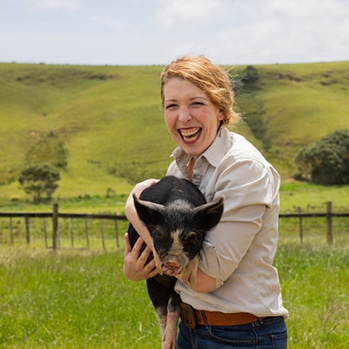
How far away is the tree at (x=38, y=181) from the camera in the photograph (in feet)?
202

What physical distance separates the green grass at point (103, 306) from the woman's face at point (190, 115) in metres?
2.42

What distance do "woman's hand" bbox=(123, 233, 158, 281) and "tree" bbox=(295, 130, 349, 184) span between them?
6452cm

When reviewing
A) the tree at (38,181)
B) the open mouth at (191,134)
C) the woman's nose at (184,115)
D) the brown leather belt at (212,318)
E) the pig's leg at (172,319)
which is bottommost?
the tree at (38,181)

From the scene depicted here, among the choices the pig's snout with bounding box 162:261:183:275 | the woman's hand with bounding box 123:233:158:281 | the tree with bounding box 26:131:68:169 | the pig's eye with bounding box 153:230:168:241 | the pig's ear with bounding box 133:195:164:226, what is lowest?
the tree with bounding box 26:131:68:169

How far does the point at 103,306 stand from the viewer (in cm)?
596

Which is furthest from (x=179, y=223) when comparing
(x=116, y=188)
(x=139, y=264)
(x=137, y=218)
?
(x=116, y=188)

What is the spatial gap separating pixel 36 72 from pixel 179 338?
128 meters

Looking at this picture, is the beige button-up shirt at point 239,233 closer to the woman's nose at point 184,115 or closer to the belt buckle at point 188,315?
the belt buckle at point 188,315

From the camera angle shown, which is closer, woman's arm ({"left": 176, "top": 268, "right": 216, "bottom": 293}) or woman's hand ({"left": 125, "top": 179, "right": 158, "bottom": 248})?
woman's arm ({"left": 176, "top": 268, "right": 216, "bottom": 293})

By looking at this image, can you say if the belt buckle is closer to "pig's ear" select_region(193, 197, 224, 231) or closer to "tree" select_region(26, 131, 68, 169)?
"pig's ear" select_region(193, 197, 224, 231)

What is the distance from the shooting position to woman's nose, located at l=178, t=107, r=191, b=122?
238 centimetres

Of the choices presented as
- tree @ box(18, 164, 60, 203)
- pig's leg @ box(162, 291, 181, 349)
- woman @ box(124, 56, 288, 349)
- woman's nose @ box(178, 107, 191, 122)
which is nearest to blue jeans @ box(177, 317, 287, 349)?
woman @ box(124, 56, 288, 349)

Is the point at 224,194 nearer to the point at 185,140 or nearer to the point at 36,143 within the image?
the point at 185,140

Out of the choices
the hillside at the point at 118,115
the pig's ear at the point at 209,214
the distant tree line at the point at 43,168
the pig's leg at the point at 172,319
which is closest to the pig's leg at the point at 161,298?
the pig's leg at the point at 172,319
